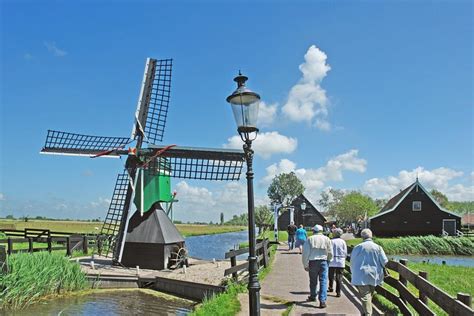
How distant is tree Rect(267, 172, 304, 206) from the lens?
291ft

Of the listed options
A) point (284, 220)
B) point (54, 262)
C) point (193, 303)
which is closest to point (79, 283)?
point (54, 262)

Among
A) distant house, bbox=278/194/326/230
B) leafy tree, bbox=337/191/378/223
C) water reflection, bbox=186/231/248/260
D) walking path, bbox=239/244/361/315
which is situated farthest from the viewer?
leafy tree, bbox=337/191/378/223

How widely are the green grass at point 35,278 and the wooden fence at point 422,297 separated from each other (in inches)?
372

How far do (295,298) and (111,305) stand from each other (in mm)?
5800

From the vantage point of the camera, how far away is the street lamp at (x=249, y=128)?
5.79 m

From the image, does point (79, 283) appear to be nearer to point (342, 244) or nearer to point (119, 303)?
point (119, 303)

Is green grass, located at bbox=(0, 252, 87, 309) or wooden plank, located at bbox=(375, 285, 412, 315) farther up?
wooden plank, located at bbox=(375, 285, 412, 315)

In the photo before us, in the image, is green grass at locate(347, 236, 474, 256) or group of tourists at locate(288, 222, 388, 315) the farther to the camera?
green grass at locate(347, 236, 474, 256)

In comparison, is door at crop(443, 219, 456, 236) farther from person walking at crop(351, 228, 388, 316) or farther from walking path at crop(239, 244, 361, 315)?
person walking at crop(351, 228, 388, 316)

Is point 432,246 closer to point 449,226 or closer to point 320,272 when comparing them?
point 449,226

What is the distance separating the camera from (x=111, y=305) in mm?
11656

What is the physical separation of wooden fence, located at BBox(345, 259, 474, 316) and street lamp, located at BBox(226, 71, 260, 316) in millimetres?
2437

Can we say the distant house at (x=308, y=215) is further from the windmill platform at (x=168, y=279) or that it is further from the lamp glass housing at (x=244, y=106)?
the lamp glass housing at (x=244, y=106)

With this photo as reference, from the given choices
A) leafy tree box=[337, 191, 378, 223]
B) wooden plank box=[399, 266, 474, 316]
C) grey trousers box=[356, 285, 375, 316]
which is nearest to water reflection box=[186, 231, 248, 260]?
grey trousers box=[356, 285, 375, 316]
